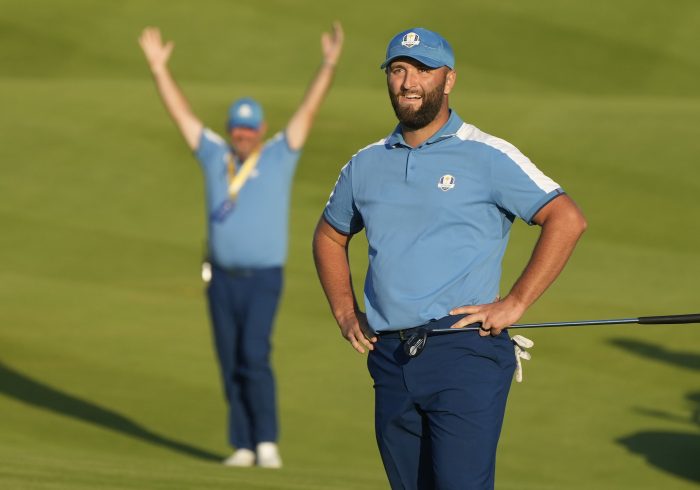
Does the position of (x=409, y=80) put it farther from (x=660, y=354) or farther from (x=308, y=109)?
(x=660, y=354)

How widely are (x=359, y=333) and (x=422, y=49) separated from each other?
1130 millimetres

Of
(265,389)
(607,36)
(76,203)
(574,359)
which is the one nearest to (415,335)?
(265,389)

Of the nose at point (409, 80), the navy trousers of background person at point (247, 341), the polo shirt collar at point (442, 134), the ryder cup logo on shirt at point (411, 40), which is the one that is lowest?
the navy trousers of background person at point (247, 341)

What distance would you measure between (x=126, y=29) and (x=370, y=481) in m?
26.8

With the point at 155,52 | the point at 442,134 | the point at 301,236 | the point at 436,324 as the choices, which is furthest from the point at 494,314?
the point at 301,236

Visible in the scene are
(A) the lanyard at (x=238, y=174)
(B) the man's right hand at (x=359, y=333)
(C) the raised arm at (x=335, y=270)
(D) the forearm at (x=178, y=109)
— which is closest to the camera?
(B) the man's right hand at (x=359, y=333)

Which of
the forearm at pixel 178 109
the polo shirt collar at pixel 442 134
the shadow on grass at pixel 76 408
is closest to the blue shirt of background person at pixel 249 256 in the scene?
the forearm at pixel 178 109

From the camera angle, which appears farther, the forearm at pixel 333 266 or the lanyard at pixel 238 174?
the lanyard at pixel 238 174

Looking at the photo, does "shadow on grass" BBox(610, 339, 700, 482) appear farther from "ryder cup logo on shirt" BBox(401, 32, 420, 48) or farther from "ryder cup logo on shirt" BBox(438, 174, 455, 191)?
"ryder cup logo on shirt" BBox(401, 32, 420, 48)

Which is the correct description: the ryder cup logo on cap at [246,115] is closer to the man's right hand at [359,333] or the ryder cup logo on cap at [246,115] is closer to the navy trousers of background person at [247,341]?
the navy trousers of background person at [247,341]

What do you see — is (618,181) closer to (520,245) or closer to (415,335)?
(520,245)

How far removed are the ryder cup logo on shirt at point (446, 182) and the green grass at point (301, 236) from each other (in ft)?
12.3

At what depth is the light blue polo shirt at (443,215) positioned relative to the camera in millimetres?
6215

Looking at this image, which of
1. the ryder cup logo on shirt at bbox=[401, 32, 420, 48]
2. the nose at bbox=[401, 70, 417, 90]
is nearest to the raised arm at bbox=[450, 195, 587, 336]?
the nose at bbox=[401, 70, 417, 90]
